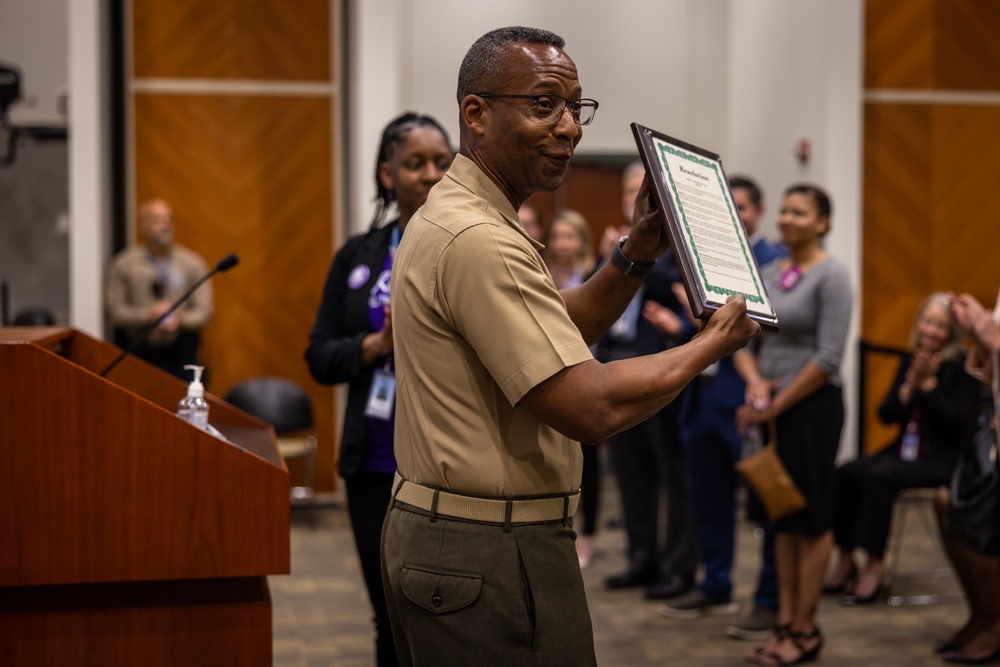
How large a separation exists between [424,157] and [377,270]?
0.33 m

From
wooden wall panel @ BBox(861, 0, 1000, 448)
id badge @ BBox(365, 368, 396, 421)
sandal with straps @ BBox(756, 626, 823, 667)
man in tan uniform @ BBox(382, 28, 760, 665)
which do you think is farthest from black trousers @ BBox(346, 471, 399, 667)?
wooden wall panel @ BBox(861, 0, 1000, 448)

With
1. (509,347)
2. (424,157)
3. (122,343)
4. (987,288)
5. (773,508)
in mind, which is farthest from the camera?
(987,288)

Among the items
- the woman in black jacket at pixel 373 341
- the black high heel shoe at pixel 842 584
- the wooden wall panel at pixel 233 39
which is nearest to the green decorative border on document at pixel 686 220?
the woman in black jacket at pixel 373 341

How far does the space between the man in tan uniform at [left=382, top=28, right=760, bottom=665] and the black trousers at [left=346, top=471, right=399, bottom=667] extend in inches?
34.7

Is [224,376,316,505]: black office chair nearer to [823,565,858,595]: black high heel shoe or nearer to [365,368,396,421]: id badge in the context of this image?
[823,565,858,595]: black high heel shoe

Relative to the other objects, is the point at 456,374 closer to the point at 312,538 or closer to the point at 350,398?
the point at 350,398

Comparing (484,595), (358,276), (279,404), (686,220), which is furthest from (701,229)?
(279,404)

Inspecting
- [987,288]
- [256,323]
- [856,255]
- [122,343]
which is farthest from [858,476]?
[122,343]

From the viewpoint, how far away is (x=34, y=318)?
6.77 meters

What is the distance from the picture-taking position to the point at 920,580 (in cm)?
551

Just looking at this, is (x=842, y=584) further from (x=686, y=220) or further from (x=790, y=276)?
(x=686, y=220)

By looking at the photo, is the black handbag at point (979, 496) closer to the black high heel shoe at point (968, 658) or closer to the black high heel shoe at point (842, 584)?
the black high heel shoe at point (968, 658)

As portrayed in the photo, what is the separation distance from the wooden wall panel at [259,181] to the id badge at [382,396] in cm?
458

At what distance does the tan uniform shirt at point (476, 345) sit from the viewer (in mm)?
1756
